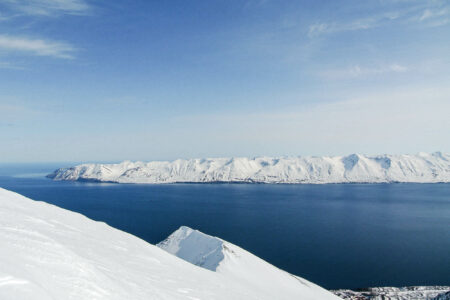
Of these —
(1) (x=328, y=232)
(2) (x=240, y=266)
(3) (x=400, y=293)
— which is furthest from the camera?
(1) (x=328, y=232)

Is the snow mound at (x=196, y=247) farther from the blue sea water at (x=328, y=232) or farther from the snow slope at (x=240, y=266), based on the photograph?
the blue sea water at (x=328, y=232)

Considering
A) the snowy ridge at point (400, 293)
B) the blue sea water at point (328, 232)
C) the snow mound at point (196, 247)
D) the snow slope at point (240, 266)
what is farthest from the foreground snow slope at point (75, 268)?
the blue sea water at point (328, 232)

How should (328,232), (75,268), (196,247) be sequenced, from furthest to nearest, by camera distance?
1. (328,232)
2. (196,247)
3. (75,268)

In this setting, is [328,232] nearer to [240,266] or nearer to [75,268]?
[240,266]

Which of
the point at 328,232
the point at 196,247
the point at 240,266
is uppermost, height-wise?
the point at 240,266

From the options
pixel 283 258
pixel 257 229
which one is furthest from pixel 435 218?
pixel 283 258

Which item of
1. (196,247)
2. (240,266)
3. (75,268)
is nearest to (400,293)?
(240,266)

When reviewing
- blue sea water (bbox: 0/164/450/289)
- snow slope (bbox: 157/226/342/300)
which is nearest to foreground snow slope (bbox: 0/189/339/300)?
snow slope (bbox: 157/226/342/300)

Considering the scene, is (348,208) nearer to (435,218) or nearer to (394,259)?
(435,218)

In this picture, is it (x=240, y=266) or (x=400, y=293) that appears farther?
(x=400, y=293)
